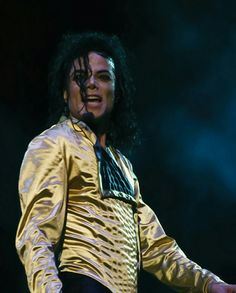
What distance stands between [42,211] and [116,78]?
2.69ft

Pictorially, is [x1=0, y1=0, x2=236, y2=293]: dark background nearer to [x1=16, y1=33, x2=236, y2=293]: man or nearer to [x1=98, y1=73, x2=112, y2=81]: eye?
[x1=16, y1=33, x2=236, y2=293]: man

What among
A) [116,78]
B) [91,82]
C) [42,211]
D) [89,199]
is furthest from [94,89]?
[42,211]

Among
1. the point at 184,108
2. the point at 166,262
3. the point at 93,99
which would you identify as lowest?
the point at 166,262

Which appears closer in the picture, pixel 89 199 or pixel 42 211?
pixel 42 211

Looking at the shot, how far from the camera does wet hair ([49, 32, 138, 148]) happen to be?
2730 mm

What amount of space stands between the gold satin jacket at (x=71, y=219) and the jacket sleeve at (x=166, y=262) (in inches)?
A: 1.6

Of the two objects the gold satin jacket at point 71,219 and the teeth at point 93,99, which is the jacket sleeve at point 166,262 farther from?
the teeth at point 93,99

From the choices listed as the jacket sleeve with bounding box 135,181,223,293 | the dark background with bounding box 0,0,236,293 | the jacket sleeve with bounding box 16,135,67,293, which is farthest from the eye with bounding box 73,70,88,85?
the dark background with bounding box 0,0,236,293

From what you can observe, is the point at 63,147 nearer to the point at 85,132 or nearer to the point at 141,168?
the point at 85,132

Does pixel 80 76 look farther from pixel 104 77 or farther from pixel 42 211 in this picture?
pixel 42 211

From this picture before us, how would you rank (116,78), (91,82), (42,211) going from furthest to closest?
(116,78)
(91,82)
(42,211)

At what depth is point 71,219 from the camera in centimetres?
234

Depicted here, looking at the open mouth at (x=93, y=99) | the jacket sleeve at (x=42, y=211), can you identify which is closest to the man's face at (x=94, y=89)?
the open mouth at (x=93, y=99)

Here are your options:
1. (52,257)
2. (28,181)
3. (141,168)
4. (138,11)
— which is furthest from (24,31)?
(52,257)
